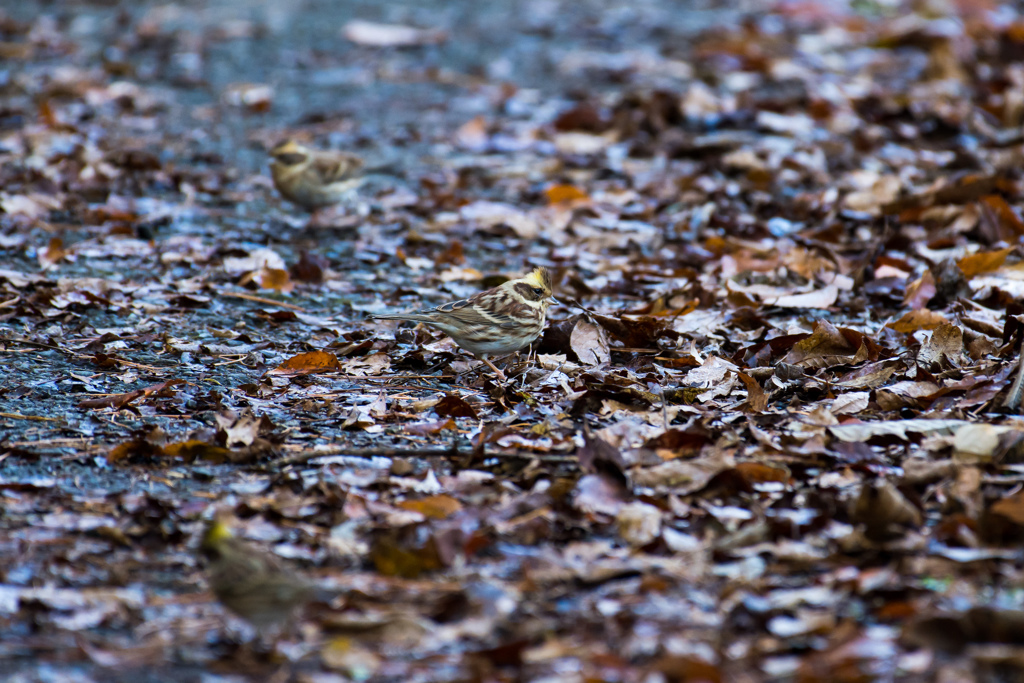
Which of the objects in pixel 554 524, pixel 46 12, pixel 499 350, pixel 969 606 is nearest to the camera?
A: pixel 969 606

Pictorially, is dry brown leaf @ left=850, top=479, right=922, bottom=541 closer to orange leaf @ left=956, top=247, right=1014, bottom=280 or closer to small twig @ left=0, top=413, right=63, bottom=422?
orange leaf @ left=956, top=247, right=1014, bottom=280

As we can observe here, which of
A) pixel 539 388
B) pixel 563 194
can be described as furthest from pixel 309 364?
pixel 563 194

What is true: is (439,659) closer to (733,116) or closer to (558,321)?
(558,321)

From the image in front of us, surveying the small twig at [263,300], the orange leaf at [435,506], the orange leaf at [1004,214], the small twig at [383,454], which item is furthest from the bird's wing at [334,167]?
the orange leaf at [435,506]

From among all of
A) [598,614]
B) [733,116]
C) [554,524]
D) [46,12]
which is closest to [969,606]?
[598,614]

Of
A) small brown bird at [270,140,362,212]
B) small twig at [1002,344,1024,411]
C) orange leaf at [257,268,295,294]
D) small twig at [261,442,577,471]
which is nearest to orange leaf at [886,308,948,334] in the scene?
small twig at [1002,344,1024,411]

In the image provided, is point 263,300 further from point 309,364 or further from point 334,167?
point 334,167
